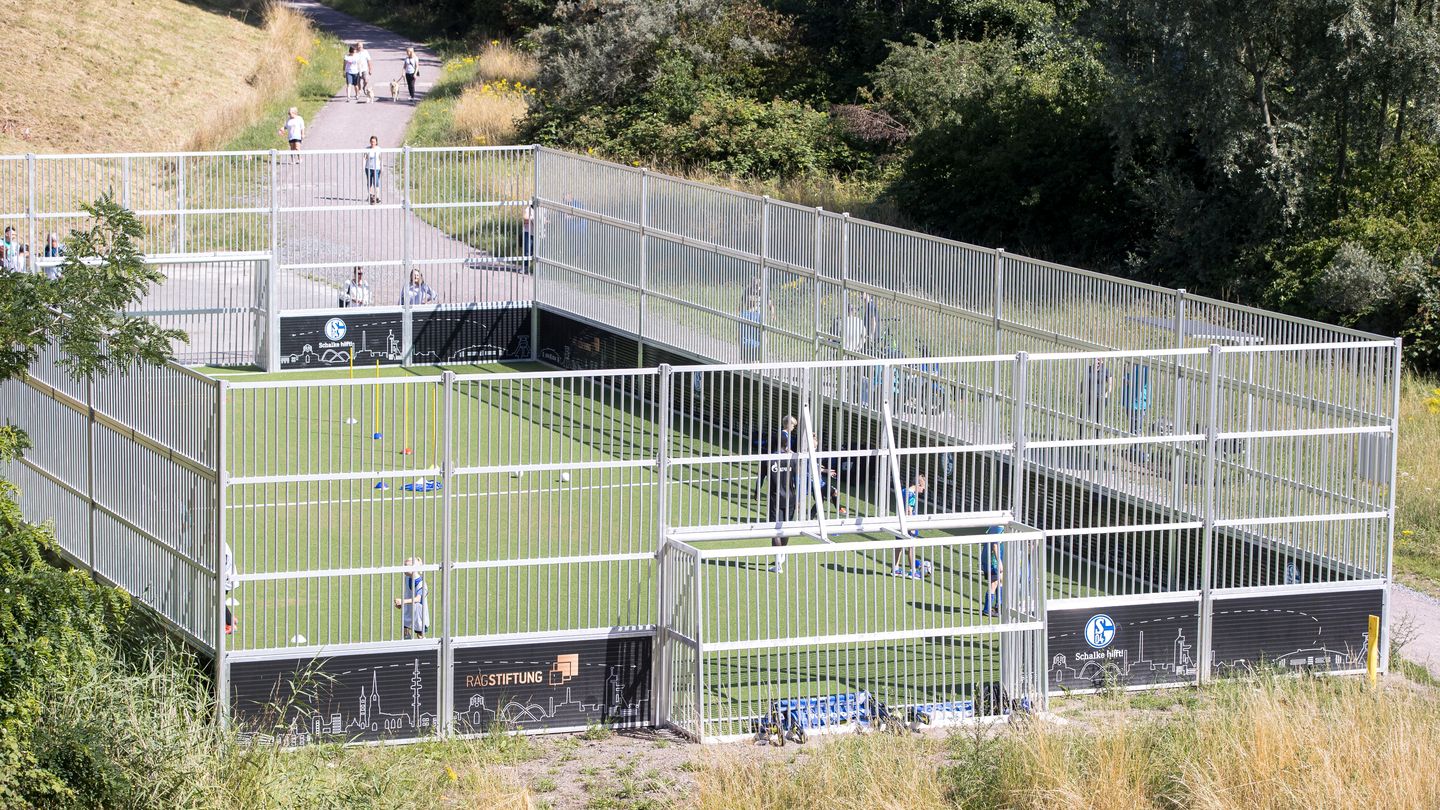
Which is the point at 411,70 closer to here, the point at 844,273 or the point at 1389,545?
the point at 844,273

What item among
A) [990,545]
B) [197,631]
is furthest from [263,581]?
[990,545]

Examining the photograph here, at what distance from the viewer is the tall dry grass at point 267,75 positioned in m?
52.0

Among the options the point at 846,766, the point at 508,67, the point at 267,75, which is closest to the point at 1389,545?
the point at 846,766

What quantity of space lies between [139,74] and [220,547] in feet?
145

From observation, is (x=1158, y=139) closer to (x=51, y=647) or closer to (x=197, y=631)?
(x=197, y=631)

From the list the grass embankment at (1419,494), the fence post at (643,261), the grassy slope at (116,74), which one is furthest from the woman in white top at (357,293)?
the grassy slope at (116,74)

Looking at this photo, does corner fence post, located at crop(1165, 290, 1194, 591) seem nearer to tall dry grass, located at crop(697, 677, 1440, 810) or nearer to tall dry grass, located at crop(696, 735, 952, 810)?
tall dry grass, located at crop(697, 677, 1440, 810)

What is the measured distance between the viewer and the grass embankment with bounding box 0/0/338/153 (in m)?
52.4

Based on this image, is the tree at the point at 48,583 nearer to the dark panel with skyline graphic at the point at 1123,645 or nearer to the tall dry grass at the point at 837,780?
the tall dry grass at the point at 837,780

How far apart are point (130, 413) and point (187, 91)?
1631 inches

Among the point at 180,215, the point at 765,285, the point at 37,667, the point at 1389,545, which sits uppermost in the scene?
the point at 180,215

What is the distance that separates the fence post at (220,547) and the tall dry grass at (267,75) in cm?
3545

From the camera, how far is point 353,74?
57.0 meters

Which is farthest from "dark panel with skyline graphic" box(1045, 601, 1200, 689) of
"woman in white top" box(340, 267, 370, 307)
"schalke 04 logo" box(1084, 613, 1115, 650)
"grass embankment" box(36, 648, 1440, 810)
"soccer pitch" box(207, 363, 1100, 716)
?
"woman in white top" box(340, 267, 370, 307)
